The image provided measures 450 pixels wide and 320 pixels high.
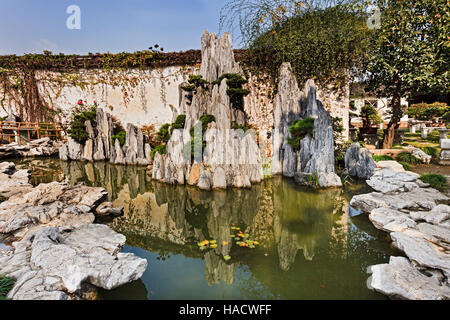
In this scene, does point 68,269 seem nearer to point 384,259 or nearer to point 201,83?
point 384,259

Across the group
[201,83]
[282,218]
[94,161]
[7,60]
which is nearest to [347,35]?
[201,83]

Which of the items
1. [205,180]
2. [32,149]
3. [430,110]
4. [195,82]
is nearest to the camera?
[205,180]

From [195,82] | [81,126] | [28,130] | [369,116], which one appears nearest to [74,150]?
[81,126]

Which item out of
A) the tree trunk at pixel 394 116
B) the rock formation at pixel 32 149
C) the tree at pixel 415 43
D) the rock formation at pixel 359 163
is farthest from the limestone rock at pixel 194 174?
the rock formation at pixel 32 149

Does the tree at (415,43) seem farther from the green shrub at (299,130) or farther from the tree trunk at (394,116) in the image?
the green shrub at (299,130)

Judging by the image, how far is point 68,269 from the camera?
3.55m

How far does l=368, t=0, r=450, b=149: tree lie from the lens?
1031cm

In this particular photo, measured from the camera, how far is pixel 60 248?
4.05 meters

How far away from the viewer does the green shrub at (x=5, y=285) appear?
3208 mm

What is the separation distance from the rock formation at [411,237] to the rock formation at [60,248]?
11.9ft

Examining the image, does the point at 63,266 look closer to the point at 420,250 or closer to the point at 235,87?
the point at 420,250

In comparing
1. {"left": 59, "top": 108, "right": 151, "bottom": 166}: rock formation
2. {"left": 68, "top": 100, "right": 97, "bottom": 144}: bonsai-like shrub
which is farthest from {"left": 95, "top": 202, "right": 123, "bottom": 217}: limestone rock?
{"left": 68, "top": 100, "right": 97, "bottom": 144}: bonsai-like shrub

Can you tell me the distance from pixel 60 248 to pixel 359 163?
936 centimetres

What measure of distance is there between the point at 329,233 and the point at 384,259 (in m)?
1.19
